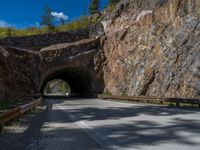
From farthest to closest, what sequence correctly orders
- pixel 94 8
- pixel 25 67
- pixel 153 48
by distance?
pixel 94 8 → pixel 25 67 → pixel 153 48

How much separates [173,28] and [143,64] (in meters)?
4.68

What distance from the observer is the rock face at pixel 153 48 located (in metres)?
24.0

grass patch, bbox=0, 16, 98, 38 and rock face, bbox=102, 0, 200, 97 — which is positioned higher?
grass patch, bbox=0, 16, 98, 38

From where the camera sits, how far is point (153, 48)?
2948cm

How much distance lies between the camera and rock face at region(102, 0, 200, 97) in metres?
24.0

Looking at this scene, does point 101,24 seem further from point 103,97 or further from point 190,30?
point 190,30

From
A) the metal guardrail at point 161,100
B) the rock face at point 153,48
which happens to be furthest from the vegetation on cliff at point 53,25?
the metal guardrail at point 161,100

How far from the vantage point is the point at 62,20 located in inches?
2899

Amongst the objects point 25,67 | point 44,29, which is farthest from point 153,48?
point 44,29

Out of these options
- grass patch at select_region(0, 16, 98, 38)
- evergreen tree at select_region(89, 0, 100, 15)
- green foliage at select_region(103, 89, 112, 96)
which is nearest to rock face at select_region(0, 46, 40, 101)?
green foliage at select_region(103, 89, 112, 96)

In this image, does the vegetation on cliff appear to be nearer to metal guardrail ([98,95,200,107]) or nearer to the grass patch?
the grass patch

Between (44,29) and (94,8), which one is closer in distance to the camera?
(44,29)

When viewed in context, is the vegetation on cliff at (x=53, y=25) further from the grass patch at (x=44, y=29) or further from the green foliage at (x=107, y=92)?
the green foliage at (x=107, y=92)

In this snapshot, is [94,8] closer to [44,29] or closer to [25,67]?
[44,29]
